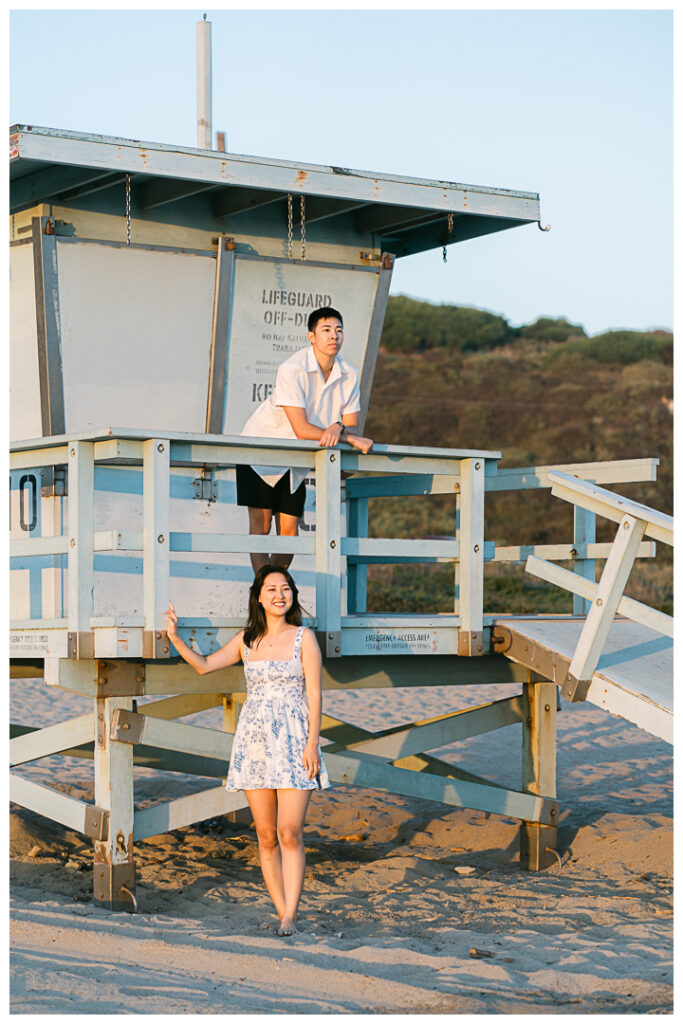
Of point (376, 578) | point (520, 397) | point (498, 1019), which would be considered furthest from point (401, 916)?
point (520, 397)

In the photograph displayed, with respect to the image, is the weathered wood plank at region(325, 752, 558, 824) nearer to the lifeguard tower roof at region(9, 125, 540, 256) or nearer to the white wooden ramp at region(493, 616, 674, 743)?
the white wooden ramp at region(493, 616, 674, 743)

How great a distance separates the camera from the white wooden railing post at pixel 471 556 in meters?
6.88

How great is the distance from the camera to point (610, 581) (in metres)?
6.20

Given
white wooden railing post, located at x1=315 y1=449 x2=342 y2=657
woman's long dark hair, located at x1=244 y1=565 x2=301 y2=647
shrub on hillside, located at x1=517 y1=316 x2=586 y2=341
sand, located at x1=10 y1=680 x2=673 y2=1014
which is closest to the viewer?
sand, located at x1=10 y1=680 x2=673 y2=1014

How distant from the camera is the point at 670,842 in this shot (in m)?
8.22

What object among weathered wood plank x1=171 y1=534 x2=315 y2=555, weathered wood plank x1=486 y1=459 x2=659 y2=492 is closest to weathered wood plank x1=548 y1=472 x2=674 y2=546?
weathered wood plank x1=486 y1=459 x2=659 y2=492

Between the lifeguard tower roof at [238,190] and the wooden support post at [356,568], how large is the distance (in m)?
1.79

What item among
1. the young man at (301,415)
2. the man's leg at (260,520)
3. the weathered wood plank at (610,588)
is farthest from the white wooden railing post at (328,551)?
the weathered wood plank at (610,588)

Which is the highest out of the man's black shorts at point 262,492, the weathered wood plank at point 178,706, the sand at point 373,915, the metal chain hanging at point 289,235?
the metal chain hanging at point 289,235

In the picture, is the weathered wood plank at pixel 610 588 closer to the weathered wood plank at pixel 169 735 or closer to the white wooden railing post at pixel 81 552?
the weathered wood plank at pixel 169 735

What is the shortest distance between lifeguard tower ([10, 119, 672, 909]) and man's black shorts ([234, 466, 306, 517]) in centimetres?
39

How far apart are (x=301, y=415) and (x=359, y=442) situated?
0.39 meters

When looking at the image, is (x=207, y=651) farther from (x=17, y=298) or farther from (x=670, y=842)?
(x=670, y=842)

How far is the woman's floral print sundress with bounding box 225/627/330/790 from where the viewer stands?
5836mm
